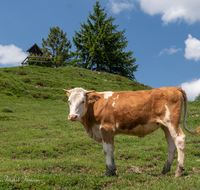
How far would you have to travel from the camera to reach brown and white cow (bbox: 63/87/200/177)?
6586 millimetres

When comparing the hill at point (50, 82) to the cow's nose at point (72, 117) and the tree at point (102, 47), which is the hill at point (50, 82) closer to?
the tree at point (102, 47)

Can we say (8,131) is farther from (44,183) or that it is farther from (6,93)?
(6,93)

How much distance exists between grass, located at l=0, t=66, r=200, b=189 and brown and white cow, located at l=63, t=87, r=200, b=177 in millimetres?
969

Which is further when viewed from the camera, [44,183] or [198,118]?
[198,118]

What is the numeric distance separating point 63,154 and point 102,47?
4476 cm

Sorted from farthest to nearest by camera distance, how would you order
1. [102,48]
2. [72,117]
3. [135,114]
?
[102,48]
[135,114]
[72,117]

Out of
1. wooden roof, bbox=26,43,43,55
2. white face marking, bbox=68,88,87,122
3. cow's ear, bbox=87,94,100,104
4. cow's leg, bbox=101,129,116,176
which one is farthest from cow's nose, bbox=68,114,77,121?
wooden roof, bbox=26,43,43,55

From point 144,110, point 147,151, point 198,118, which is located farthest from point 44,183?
point 198,118

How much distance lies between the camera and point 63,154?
11.6m

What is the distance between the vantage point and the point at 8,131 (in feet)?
51.7

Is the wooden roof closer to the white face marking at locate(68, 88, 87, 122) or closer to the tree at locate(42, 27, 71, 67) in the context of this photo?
the tree at locate(42, 27, 71, 67)

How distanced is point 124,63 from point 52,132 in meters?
44.4

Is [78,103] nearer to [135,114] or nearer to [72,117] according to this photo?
[72,117]

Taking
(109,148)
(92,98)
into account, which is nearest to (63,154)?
(109,148)
